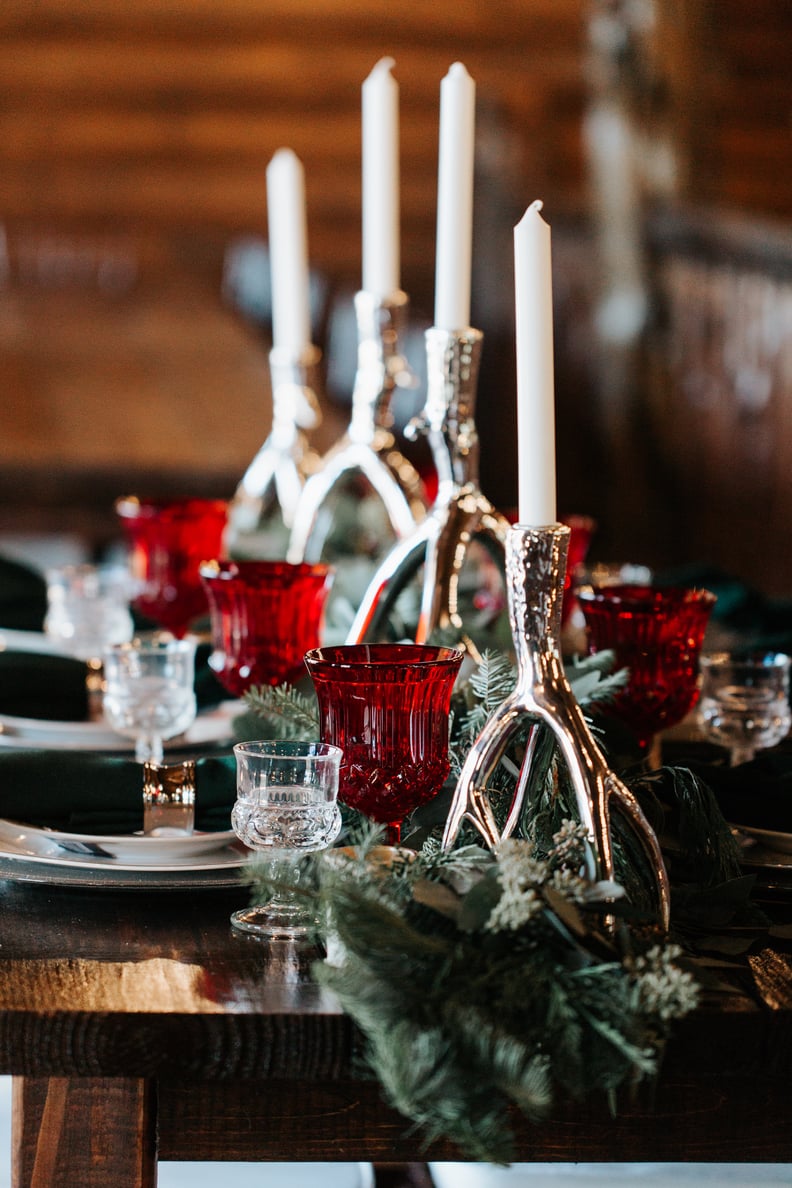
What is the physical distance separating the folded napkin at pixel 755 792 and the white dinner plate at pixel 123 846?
318mm

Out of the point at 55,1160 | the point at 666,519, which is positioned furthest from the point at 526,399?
the point at 666,519

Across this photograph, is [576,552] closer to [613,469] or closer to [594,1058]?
[594,1058]

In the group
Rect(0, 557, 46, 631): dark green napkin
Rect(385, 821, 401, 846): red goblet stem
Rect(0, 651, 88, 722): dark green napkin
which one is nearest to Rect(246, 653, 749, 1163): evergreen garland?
Rect(385, 821, 401, 846): red goblet stem

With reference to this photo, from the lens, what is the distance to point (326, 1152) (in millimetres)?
766

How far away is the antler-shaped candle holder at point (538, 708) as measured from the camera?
0.77m

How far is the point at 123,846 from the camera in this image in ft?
A: 2.94

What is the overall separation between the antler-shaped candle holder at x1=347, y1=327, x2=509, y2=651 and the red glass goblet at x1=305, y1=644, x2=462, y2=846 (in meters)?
0.24

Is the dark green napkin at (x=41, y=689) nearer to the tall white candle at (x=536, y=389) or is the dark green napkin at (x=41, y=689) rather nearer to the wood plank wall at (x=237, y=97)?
the tall white candle at (x=536, y=389)

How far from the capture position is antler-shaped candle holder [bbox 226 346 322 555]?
1725 mm

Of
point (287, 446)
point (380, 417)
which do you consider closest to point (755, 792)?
point (380, 417)

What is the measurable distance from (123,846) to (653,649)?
1.27 ft

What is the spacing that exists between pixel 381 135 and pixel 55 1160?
3.07ft

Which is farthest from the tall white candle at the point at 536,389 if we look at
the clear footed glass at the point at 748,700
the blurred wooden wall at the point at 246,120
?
the blurred wooden wall at the point at 246,120

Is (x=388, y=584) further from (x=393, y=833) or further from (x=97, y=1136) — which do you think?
(x=97, y=1136)
